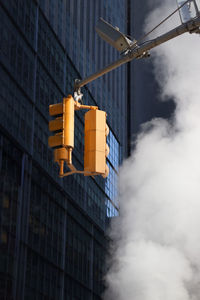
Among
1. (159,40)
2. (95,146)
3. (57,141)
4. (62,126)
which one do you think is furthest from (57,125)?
(159,40)

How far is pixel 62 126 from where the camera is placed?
7203mm

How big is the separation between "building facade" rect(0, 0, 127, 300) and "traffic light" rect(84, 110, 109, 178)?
70.9 ft

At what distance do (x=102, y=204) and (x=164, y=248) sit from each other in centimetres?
814

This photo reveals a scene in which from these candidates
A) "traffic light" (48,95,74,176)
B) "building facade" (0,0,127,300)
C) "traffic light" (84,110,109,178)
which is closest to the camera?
"traffic light" (84,110,109,178)

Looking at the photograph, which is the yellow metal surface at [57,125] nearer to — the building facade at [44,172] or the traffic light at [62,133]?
the traffic light at [62,133]

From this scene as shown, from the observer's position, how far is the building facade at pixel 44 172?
97.4 ft

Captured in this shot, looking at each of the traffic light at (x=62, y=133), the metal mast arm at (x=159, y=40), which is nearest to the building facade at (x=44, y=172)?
the metal mast arm at (x=159, y=40)

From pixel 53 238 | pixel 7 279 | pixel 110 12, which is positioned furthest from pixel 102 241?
pixel 110 12

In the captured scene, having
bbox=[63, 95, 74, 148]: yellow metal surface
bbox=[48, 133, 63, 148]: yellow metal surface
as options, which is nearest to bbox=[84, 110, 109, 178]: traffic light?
bbox=[63, 95, 74, 148]: yellow metal surface

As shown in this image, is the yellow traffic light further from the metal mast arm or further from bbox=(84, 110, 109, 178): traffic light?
the metal mast arm

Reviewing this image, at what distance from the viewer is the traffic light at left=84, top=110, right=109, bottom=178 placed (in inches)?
277

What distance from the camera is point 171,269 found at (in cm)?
3775

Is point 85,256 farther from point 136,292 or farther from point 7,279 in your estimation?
point 7,279

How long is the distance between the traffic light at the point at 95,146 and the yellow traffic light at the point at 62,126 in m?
0.23
